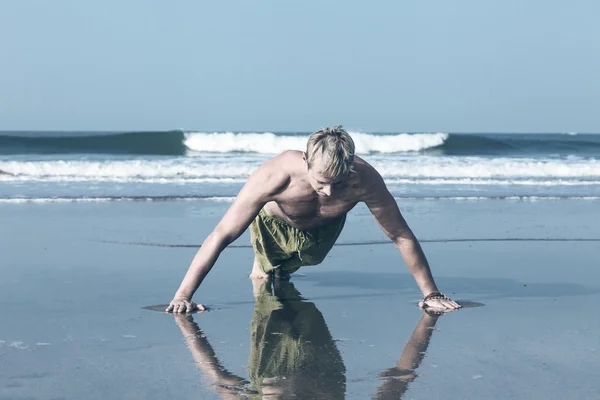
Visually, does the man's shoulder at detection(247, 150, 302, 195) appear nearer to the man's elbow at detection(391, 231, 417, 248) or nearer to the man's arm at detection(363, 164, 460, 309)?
the man's arm at detection(363, 164, 460, 309)

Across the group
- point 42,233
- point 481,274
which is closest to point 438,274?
point 481,274

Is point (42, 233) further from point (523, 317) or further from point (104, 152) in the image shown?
point (104, 152)

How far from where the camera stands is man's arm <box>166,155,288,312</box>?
4312 millimetres

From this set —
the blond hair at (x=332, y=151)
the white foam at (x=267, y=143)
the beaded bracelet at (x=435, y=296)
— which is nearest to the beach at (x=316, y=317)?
the beaded bracelet at (x=435, y=296)

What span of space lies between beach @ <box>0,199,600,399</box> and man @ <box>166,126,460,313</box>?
0.20m

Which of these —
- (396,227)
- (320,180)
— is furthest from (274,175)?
(396,227)

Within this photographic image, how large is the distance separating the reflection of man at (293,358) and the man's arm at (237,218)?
183 mm

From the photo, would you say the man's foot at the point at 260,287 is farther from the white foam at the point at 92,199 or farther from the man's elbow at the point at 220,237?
the white foam at the point at 92,199

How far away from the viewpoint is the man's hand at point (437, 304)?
442 cm

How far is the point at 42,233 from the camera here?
7316mm

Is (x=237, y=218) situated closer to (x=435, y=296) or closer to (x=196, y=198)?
(x=435, y=296)

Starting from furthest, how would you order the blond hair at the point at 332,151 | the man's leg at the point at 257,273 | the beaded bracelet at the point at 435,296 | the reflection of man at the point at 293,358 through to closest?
1. the man's leg at the point at 257,273
2. the beaded bracelet at the point at 435,296
3. the blond hair at the point at 332,151
4. the reflection of man at the point at 293,358

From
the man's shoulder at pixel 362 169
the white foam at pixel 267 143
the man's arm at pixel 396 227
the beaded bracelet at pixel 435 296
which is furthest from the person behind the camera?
the white foam at pixel 267 143

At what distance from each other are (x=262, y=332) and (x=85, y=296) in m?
1.37
